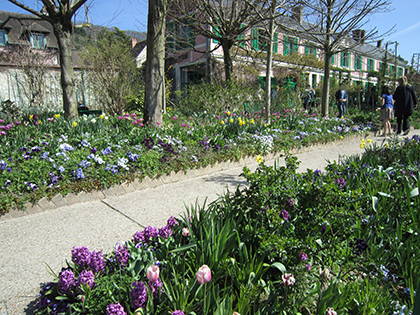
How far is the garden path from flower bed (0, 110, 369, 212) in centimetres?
31

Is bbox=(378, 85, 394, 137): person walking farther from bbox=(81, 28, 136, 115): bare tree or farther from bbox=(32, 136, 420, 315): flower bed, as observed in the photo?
bbox=(81, 28, 136, 115): bare tree

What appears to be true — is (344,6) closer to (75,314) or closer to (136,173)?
(136,173)

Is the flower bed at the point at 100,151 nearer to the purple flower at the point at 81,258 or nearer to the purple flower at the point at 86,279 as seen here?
the purple flower at the point at 81,258

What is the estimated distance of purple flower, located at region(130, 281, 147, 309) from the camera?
1.56m

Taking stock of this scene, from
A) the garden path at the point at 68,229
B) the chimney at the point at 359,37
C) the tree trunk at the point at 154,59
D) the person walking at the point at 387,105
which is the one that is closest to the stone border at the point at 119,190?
the garden path at the point at 68,229

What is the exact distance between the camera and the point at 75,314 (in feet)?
5.29

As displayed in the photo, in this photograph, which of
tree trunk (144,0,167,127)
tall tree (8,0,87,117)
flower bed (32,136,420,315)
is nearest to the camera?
flower bed (32,136,420,315)

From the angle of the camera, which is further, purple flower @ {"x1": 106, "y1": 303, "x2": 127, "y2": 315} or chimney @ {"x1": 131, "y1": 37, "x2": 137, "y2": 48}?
chimney @ {"x1": 131, "y1": 37, "x2": 137, "y2": 48}

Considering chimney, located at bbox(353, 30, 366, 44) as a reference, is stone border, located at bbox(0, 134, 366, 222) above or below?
below

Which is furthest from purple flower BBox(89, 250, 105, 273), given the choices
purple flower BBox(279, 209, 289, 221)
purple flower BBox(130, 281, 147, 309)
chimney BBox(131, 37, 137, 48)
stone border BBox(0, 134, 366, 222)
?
chimney BBox(131, 37, 137, 48)

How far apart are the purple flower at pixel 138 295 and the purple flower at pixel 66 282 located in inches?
15.5

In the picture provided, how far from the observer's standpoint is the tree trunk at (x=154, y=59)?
239 inches

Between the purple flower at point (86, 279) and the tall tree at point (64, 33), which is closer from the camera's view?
the purple flower at point (86, 279)

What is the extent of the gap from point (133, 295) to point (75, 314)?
367 mm
